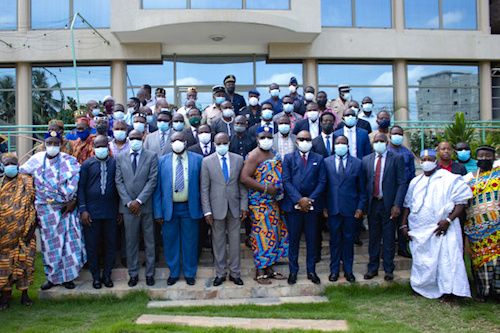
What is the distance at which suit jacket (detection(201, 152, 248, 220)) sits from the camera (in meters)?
6.23

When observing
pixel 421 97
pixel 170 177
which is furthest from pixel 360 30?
pixel 170 177

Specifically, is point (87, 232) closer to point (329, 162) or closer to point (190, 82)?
point (329, 162)

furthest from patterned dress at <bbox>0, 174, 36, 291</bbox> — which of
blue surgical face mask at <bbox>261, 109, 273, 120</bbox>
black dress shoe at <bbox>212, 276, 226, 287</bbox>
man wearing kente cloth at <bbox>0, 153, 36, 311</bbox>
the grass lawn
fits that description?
blue surgical face mask at <bbox>261, 109, 273, 120</bbox>

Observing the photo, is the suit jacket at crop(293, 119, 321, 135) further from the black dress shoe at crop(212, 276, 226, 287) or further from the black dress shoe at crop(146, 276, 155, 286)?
the black dress shoe at crop(146, 276, 155, 286)

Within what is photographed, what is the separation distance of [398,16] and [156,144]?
36.9 ft

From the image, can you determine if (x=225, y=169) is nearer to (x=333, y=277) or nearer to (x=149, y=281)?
(x=149, y=281)

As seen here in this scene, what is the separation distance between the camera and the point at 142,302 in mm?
5926

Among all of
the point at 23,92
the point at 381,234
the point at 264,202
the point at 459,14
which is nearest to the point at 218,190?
the point at 264,202

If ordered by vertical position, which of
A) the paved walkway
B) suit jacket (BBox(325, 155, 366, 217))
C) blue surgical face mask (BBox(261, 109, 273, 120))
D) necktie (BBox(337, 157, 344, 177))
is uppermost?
blue surgical face mask (BBox(261, 109, 273, 120))

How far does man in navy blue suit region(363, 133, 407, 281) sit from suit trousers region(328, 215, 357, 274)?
0.32m

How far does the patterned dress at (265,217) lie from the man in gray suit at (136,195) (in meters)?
1.46

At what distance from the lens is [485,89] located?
619 inches

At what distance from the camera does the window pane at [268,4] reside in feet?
45.0

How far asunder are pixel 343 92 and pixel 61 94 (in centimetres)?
1017
